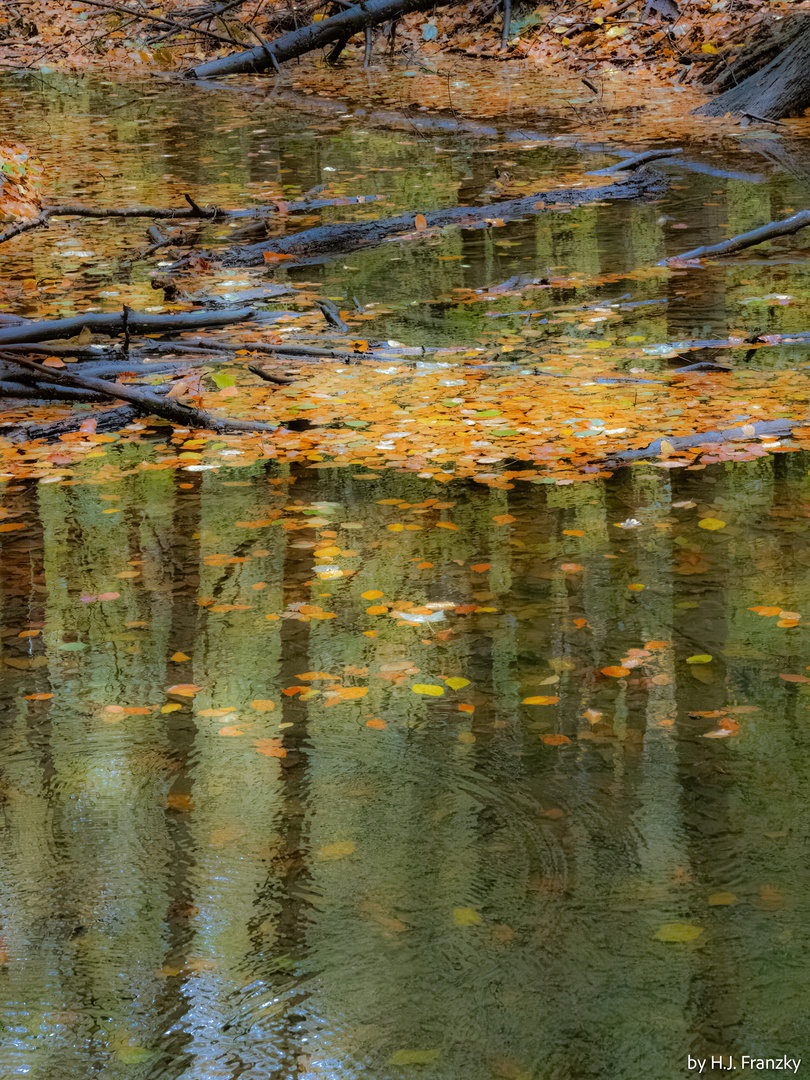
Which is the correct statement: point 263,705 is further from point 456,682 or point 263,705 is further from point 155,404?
point 155,404

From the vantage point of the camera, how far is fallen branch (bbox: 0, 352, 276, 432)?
6387 millimetres

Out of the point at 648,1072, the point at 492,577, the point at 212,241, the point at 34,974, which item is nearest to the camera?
the point at 648,1072

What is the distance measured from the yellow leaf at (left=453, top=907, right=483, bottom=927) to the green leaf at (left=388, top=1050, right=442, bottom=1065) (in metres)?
0.40

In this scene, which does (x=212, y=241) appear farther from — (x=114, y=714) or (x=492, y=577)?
(x=114, y=714)

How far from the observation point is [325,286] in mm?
9211

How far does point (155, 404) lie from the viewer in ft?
21.0

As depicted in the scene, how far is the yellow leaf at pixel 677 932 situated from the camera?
273cm

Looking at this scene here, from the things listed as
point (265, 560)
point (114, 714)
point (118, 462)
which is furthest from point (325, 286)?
point (114, 714)

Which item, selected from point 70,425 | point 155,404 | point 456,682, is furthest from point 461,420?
point 456,682

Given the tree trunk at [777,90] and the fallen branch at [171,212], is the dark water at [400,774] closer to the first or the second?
the fallen branch at [171,212]

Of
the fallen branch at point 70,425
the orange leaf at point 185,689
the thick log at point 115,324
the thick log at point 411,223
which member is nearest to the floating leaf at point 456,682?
the orange leaf at point 185,689

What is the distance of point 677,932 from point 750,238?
283 inches

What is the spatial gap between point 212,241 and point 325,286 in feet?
6.09

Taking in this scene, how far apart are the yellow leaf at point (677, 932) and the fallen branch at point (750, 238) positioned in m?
6.92
